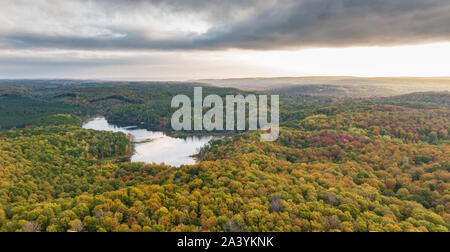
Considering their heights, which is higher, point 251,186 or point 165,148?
point 251,186

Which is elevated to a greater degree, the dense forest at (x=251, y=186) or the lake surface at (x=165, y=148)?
the dense forest at (x=251, y=186)

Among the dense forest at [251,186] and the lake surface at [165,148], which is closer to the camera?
the dense forest at [251,186]

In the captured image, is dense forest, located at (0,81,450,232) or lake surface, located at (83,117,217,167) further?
lake surface, located at (83,117,217,167)

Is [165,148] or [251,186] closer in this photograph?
[251,186]

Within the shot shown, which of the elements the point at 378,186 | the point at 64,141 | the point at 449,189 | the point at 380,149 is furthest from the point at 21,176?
the point at 380,149
